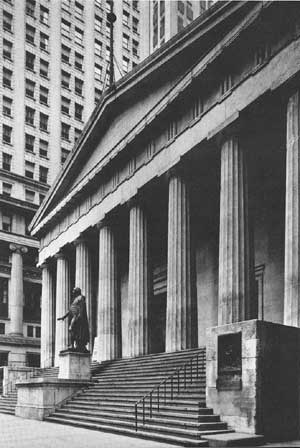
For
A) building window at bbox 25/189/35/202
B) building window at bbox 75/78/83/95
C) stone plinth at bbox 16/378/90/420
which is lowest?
stone plinth at bbox 16/378/90/420

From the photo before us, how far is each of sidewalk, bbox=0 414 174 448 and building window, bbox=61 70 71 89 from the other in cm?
5388

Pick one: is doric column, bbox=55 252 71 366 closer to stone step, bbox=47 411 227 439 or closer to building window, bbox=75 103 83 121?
stone step, bbox=47 411 227 439

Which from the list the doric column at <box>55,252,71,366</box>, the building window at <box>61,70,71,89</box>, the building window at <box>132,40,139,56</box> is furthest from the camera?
the building window at <box>132,40,139,56</box>

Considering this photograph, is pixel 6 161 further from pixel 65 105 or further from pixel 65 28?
pixel 65 28

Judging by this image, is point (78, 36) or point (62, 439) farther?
point (78, 36)

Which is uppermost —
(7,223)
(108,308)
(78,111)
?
(78,111)

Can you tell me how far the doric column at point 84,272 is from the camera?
37375 millimetres

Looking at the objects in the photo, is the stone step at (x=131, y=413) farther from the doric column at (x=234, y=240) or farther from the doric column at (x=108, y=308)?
the doric column at (x=108, y=308)

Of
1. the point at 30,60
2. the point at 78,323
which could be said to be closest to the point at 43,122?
the point at 30,60

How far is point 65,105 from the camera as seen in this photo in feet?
226

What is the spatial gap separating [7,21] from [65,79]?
901cm

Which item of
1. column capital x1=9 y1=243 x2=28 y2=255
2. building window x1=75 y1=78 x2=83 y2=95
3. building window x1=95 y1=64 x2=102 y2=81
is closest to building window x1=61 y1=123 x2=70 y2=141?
building window x1=75 y1=78 x2=83 y2=95

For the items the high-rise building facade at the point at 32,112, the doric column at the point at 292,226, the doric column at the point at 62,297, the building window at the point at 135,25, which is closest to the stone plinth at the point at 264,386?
Answer: the doric column at the point at 292,226

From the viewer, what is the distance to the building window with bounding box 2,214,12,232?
59.6 m
